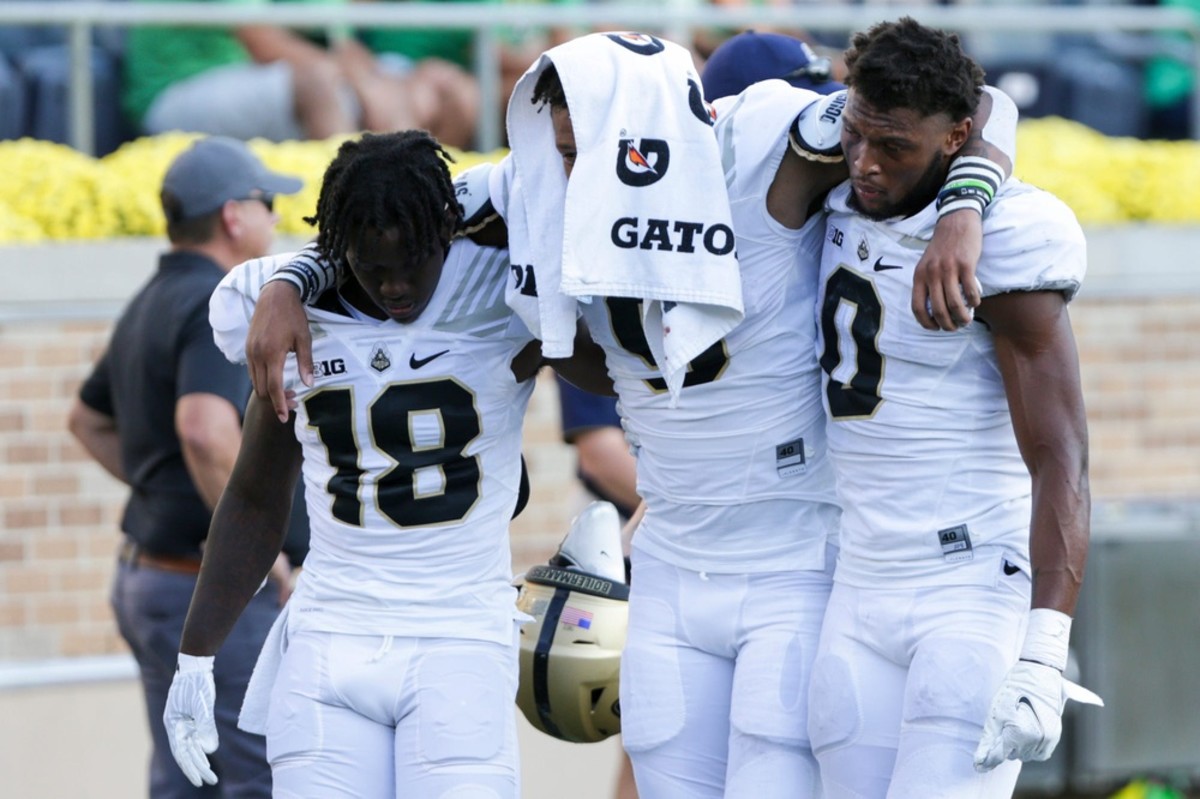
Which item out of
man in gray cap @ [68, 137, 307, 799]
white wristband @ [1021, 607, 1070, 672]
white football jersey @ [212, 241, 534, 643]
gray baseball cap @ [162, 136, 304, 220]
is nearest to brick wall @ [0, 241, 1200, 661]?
man in gray cap @ [68, 137, 307, 799]

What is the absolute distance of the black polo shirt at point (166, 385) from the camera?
185 inches

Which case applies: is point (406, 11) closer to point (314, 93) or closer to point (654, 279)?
point (314, 93)

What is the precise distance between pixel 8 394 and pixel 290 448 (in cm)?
268

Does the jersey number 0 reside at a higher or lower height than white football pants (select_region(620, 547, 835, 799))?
higher

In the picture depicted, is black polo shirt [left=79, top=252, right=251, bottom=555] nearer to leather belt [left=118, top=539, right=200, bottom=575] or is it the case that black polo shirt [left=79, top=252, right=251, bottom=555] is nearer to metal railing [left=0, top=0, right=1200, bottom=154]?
leather belt [left=118, top=539, right=200, bottom=575]

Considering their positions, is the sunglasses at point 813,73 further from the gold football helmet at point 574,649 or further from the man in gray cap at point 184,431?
the man in gray cap at point 184,431

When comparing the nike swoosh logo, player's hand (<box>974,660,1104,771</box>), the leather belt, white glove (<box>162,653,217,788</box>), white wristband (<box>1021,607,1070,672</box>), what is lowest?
the leather belt

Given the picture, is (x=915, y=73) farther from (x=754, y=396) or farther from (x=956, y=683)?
(x=956, y=683)

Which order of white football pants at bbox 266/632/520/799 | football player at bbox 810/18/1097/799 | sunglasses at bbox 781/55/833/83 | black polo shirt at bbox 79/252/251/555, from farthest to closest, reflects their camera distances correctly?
black polo shirt at bbox 79/252/251/555 < sunglasses at bbox 781/55/833/83 < white football pants at bbox 266/632/520/799 < football player at bbox 810/18/1097/799

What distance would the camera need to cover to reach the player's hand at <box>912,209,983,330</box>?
296 centimetres

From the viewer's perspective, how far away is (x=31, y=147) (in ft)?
21.9

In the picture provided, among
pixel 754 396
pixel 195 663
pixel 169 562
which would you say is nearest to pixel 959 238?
pixel 754 396

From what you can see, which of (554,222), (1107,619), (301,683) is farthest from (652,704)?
(1107,619)

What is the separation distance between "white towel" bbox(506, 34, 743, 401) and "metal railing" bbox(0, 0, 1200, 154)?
407cm
